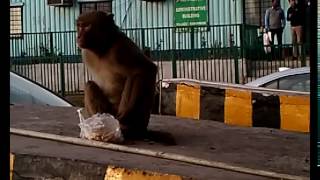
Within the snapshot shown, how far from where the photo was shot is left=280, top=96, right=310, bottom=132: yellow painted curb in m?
7.72

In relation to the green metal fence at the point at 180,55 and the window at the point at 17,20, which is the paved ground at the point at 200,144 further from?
the window at the point at 17,20

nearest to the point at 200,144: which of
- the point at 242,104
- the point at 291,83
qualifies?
the point at 242,104

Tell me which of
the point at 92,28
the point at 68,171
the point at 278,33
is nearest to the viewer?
the point at 68,171

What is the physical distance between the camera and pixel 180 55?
22750 mm

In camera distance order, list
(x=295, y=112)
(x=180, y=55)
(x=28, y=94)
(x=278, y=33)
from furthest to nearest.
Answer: (x=278, y=33), (x=180, y=55), (x=28, y=94), (x=295, y=112)

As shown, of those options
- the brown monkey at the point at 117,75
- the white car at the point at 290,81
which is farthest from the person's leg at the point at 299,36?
the brown monkey at the point at 117,75

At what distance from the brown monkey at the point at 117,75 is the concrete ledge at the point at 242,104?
92.7 inches

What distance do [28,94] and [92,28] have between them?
3.27m

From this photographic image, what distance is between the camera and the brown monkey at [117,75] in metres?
5.49

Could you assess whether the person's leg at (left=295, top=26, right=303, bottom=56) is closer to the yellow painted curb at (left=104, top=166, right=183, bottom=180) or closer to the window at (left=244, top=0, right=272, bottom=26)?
the window at (left=244, top=0, right=272, bottom=26)

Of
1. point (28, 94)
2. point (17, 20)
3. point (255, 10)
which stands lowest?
point (28, 94)

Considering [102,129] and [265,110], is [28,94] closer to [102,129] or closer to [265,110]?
[265,110]

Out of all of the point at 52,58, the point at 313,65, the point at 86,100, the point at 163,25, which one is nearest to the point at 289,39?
the point at 163,25

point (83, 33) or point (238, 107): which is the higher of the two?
point (83, 33)
